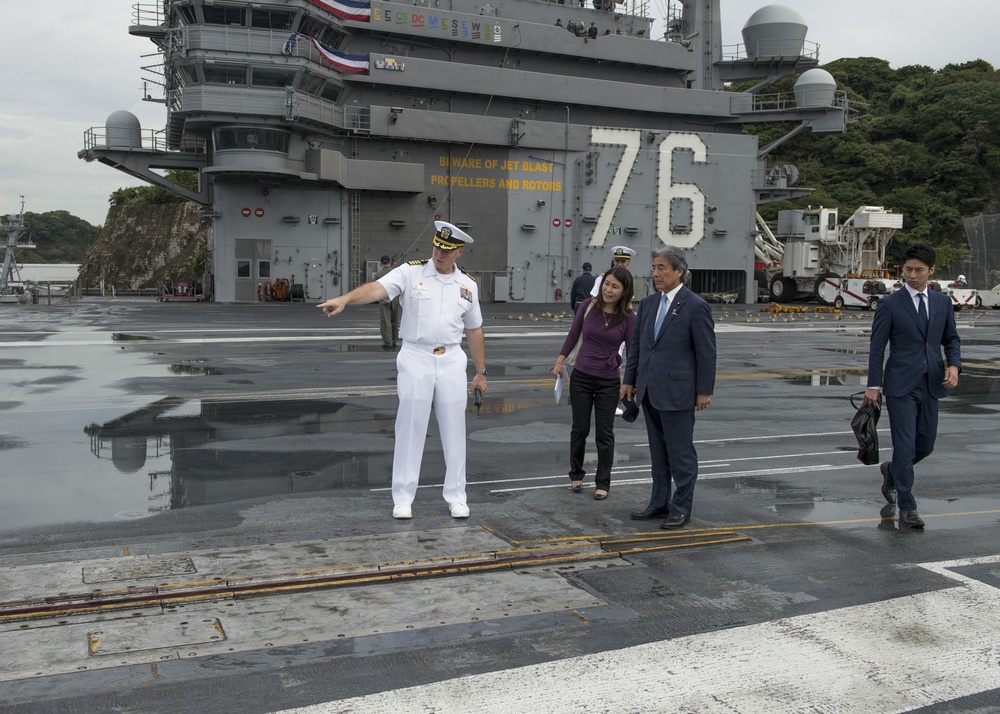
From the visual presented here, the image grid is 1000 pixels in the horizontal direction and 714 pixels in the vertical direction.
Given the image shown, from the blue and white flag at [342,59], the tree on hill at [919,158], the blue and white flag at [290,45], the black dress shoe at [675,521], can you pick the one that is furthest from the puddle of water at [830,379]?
the tree on hill at [919,158]

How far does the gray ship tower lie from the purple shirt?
3281 cm

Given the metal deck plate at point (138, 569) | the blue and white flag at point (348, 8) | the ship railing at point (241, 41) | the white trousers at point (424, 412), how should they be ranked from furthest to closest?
the blue and white flag at point (348, 8)
the ship railing at point (241, 41)
the white trousers at point (424, 412)
the metal deck plate at point (138, 569)

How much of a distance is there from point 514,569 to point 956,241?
68.0 metres

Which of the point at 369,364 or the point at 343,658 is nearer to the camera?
the point at 343,658

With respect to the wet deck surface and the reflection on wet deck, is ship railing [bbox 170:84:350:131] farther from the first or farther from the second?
the reflection on wet deck

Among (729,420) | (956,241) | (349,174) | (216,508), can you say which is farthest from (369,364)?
(956,241)

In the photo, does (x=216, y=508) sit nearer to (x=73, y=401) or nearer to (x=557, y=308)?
(x=73, y=401)

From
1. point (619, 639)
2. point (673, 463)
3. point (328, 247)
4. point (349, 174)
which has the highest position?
point (349, 174)

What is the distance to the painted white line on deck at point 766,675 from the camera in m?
3.97

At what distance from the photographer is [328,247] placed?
41.9m

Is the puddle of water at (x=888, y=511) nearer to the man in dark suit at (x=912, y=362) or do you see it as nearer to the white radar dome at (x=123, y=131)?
the man in dark suit at (x=912, y=362)

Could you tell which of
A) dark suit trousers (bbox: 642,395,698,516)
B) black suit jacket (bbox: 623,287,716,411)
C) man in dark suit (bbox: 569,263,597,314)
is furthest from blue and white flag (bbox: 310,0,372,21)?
dark suit trousers (bbox: 642,395,698,516)

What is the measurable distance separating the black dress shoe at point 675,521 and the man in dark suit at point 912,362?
172 cm

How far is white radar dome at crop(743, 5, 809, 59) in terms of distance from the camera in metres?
49.7
